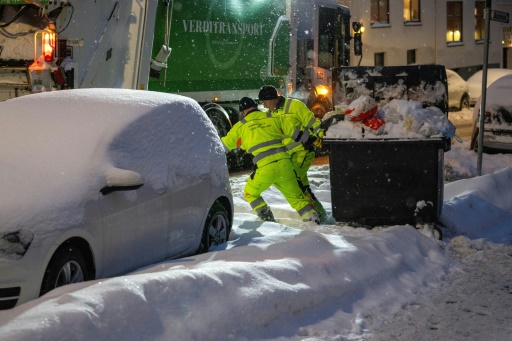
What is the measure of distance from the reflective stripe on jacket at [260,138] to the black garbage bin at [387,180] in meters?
0.89

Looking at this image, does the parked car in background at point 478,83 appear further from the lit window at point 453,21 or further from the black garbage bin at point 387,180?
the black garbage bin at point 387,180

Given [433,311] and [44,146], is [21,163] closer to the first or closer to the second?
[44,146]

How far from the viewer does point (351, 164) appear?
9508mm

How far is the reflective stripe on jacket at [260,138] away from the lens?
1036 cm

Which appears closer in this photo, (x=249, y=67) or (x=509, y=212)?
(x=509, y=212)

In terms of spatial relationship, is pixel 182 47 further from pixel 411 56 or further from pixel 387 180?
pixel 411 56

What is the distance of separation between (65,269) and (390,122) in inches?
176

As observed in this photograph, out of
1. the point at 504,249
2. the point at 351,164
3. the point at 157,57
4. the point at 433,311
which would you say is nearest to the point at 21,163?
the point at 433,311

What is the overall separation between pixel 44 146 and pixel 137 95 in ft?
4.09

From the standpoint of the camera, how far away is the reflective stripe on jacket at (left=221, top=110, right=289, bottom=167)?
10.4 metres

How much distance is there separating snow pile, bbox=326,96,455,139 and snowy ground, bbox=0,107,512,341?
0.94 meters

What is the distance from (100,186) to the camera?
644 centimetres

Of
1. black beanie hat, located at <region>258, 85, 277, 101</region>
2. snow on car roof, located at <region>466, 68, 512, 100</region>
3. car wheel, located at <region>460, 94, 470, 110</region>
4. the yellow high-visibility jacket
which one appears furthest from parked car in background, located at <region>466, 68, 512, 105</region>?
black beanie hat, located at <region>258, 85, 277, 101</region>

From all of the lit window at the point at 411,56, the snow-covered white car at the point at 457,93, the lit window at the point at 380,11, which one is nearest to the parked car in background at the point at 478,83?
the snow-covered white car at the point at 457,93
